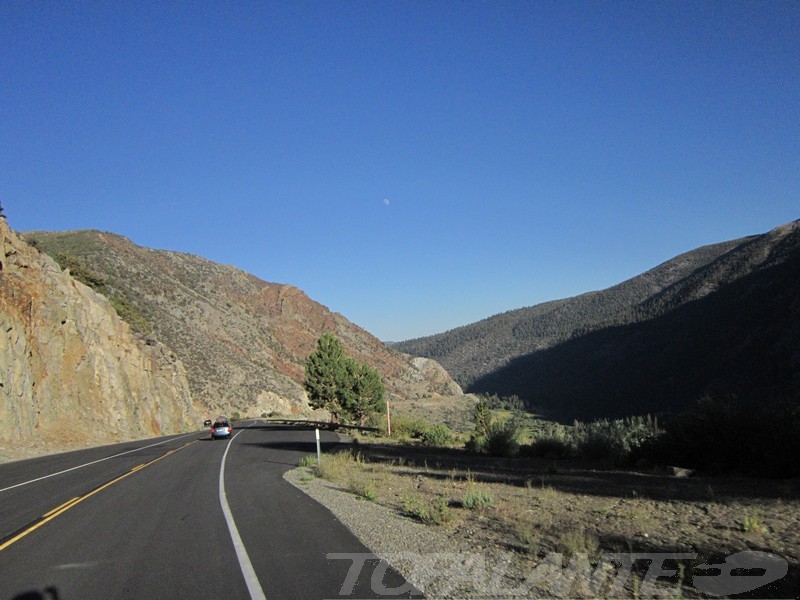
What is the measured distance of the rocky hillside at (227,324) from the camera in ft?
232

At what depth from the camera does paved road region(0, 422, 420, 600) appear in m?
6.13

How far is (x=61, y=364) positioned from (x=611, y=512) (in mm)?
35209

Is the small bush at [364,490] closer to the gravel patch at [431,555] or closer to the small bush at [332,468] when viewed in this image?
the gravel patch at [431,555]

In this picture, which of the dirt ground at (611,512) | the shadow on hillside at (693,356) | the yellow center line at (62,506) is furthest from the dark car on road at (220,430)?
the shadow on hillside at (693,356)

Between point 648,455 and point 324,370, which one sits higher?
point 324,370

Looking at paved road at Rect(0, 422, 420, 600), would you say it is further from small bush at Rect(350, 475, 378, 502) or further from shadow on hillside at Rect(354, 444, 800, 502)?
shadow on hillside at Rect(354, 444, 800, 502)

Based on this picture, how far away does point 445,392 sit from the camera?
11881 centimetres

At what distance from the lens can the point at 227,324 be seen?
300ft

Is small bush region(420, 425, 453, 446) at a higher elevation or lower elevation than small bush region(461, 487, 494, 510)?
lower

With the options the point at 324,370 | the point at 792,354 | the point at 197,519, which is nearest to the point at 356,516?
the point at 197,519

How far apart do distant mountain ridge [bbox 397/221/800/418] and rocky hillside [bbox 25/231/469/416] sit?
76.0ft

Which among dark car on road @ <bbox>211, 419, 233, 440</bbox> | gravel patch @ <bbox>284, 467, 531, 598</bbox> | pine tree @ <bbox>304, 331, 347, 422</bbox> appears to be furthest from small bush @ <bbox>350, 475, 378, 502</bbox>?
pine tree @ <bbox>304, 331, 347, 422</bbox>

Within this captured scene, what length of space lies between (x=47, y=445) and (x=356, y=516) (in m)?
26.2

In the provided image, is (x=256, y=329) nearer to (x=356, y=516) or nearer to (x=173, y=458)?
(x=173, y=458)
